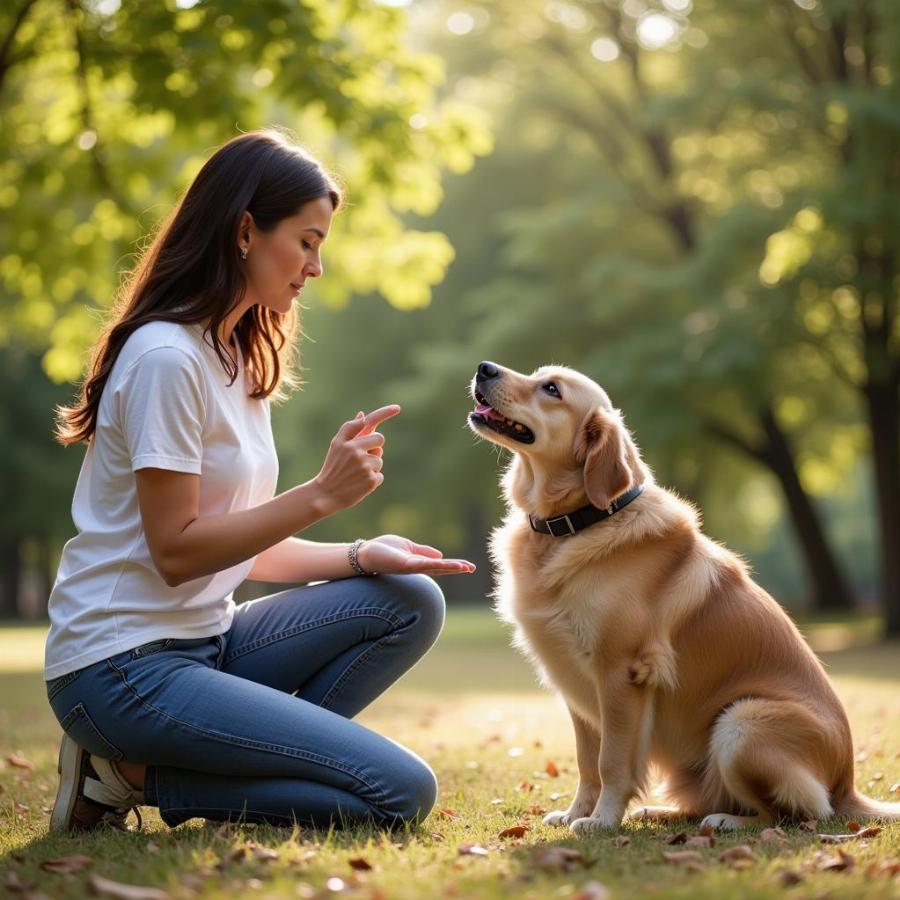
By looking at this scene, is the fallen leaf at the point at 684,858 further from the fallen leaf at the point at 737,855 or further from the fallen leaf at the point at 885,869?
the fallen leaf at the point at 885,869

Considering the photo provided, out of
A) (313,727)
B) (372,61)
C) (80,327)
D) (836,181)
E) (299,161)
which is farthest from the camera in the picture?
(836,181)

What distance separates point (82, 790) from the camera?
3441 mm

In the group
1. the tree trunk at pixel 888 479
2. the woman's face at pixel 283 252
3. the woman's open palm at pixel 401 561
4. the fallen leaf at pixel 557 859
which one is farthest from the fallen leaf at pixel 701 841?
the tree trunk at pixel 888 479

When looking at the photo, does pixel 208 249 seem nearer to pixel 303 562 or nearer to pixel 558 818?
pixel 303 562

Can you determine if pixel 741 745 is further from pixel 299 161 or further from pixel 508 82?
pixel 508 82

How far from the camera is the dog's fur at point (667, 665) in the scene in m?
3.60

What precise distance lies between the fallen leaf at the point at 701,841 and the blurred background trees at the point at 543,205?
643 cm

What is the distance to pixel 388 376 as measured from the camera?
25.6 m

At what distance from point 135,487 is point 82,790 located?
3.12 feet

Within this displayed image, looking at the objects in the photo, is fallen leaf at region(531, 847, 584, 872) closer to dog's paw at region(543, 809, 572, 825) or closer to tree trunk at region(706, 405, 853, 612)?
dog's paw at region(543, 809, 572, 825)

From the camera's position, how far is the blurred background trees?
943 cm

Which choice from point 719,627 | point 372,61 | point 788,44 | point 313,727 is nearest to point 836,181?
point 788,44

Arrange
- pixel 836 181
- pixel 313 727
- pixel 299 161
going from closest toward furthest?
pixel 313 727
pixel 299 161
pixel 836 181

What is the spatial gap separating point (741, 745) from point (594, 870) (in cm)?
94
